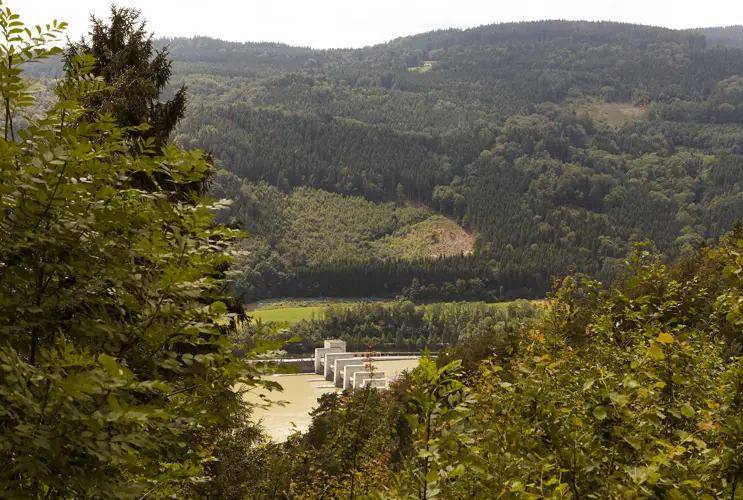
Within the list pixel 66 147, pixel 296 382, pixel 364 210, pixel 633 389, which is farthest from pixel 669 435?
pixel 364 210

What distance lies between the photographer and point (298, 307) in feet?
403

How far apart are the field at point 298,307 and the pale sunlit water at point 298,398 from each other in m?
23.2

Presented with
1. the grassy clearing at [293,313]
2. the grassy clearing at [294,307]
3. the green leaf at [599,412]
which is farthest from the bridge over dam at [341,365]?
the green leaf at [599,412]

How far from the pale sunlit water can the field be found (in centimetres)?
2315

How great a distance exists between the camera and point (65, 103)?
3.56 meters

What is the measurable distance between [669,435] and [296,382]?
72983 millimetres

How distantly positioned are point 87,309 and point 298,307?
120052 millimetres

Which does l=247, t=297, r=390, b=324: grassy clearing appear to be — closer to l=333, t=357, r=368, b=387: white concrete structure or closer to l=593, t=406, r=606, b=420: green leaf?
l=333, t=357, r=368, b=387: white concrete structure

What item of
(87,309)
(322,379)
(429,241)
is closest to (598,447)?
(87,309)

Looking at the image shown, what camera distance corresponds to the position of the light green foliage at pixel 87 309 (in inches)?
110

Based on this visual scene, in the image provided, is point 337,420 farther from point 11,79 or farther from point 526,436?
point 11,79

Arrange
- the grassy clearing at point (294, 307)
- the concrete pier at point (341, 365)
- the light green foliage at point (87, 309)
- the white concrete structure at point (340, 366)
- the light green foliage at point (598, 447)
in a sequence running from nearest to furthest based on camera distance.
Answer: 1. the light green foliage at point (87, 309)
2. the light green foliage at point (598, 447)
3. the concrete pier at point (341, 365)
4. the white concrete structure at point (340, 366)
5. the grassy clearing at point (294, 307)

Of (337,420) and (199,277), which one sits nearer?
(199,277)

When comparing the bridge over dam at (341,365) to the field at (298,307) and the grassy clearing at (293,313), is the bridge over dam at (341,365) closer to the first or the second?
the field at (298,307)
